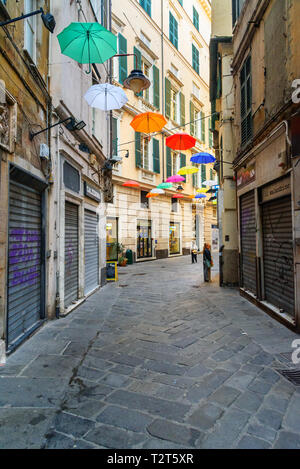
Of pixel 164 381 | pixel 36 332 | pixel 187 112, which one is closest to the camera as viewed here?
pixel 164 381

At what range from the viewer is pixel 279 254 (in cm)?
607

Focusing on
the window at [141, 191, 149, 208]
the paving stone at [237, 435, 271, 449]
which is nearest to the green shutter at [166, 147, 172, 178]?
the window at [141, 191, 149, 208]

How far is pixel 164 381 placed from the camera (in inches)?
132

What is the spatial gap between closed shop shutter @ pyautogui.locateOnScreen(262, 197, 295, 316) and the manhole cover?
2.02 m

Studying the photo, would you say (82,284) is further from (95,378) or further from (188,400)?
(188,400)

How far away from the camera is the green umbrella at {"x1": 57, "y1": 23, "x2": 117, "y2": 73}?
16.6ft

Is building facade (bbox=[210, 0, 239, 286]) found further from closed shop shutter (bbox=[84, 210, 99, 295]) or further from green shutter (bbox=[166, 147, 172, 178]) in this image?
green shutter (bbox=[166, 147, 172, 178])

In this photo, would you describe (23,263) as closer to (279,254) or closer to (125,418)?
(125,418)

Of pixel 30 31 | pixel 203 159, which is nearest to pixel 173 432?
pixel 30 31

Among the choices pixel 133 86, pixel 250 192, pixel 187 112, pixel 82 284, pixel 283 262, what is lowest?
pixel 82 284

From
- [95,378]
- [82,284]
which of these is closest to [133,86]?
[82,284]

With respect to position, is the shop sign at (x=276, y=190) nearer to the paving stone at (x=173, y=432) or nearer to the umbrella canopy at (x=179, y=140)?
the paving stone at (x=173, y=432)

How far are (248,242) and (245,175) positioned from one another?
1.85m
